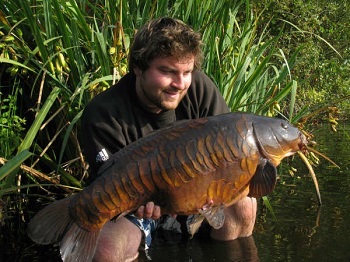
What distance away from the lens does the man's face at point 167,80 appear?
2.57 m

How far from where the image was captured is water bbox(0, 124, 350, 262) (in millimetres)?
2676

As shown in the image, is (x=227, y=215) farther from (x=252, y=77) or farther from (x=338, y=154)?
(x=338, y=154)

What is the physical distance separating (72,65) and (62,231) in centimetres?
144

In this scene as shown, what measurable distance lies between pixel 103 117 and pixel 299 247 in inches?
45.9

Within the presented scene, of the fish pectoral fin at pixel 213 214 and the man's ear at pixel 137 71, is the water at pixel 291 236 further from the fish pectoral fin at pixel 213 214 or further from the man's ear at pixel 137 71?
the man's ear at pixel 137 71

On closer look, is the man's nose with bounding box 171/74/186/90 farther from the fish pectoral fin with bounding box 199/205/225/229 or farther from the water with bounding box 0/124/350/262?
the water with bounding box 0/124/350/262

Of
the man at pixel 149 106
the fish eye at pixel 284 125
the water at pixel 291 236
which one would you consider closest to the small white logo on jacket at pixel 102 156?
Answer: the man at pixel 149 106

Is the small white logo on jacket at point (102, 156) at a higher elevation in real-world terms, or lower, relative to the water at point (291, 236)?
higher

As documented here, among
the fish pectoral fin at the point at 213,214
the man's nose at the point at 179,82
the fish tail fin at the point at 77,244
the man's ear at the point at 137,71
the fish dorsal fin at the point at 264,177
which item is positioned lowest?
the fish tail fin at the point at 77,244

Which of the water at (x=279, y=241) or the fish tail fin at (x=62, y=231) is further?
the water at (x=279, y=241)

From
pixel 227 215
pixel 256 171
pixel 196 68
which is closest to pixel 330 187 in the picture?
pixel 227 215

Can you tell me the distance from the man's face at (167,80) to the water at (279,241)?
755 mm

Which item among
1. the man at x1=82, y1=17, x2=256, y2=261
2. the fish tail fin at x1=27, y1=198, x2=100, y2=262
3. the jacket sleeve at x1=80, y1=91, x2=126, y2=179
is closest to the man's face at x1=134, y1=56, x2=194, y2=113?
the man at x1=82, y1=17, x2=256, y2=261

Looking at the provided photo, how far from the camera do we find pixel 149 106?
2797mm
